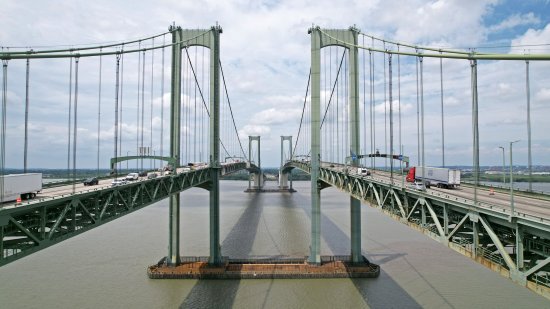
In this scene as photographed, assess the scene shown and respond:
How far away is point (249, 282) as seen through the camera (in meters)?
21.5

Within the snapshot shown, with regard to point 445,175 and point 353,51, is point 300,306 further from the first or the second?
point 353,51

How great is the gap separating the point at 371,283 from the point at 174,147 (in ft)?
50.3

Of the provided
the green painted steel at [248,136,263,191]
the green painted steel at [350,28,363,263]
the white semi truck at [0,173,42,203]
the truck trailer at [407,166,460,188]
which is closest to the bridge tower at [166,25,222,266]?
the white semi truck at [0,173,42,203]

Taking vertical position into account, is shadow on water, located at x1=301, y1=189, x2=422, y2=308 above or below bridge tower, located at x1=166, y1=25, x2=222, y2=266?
below

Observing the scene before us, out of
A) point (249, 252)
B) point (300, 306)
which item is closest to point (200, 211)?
point (249, 252)

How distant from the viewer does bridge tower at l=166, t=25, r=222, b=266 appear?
936 inches

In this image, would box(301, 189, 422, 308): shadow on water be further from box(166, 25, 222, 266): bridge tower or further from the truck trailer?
box(166, 25, 222, 266): bridge tower

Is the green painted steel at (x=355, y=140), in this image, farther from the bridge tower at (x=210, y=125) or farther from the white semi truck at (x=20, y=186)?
the white semi truck at (x=20, y=186)

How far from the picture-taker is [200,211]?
51156 mm

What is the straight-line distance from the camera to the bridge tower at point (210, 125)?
78.0 ft

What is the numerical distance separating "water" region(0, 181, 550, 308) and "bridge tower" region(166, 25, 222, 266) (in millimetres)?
2788

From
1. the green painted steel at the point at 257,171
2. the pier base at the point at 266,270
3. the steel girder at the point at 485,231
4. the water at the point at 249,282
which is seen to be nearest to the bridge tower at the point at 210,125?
the pier base at the point at 266,270

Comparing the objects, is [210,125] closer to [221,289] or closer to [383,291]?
[221,289]

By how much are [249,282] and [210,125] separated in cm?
1178
